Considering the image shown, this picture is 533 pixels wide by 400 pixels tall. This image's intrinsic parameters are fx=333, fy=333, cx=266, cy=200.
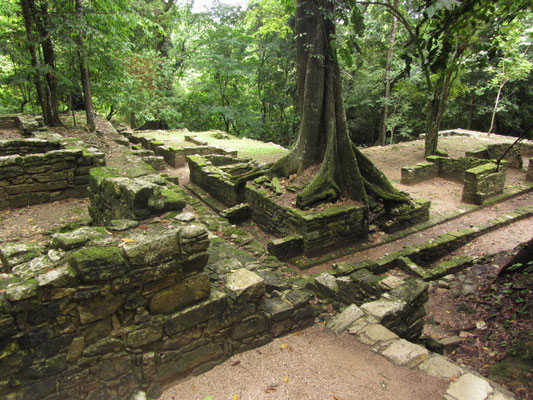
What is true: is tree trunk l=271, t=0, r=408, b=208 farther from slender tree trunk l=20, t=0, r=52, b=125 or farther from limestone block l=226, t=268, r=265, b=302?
slender tree trunk l=20, t=0, r=52, b=125

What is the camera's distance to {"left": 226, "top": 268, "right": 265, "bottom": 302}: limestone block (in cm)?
386

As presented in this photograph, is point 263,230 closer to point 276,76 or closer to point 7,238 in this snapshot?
point 7,238

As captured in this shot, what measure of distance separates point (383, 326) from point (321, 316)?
3.21ft

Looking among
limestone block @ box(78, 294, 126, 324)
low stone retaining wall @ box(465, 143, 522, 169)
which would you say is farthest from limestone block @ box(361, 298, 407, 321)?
low stone retaining wall @ box(465, 143, 522, 169)

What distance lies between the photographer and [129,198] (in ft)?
13.7

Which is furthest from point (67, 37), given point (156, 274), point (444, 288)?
point (444, 288)

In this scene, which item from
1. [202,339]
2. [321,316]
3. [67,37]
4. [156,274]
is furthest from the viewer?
[67,37]

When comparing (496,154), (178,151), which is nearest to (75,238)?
(178,151)

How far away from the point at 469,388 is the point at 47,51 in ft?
46.7

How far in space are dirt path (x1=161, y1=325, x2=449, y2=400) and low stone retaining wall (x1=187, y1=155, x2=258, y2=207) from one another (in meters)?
6.47

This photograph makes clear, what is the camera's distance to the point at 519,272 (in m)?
5.98

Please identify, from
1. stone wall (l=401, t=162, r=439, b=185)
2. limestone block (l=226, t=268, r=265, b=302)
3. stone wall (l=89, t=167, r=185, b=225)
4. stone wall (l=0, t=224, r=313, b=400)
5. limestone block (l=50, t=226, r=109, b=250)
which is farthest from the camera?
stone wall (l=401, t=162, r=439, b=185)

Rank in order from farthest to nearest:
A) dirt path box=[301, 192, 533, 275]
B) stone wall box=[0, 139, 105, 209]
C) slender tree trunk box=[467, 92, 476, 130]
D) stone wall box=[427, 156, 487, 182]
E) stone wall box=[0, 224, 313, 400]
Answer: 1. slender tree trunk box=[467, 92, 476, 130]
2. stone wall box=[427, 156, 487, 182]
3. dirt path box=[301, 192, 533, 275]
4. stone wall box=[0, 139, 105, 209]
5. stone wall box=[0, 224, 313, 400]

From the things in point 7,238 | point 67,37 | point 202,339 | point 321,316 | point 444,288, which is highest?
point 67,37
